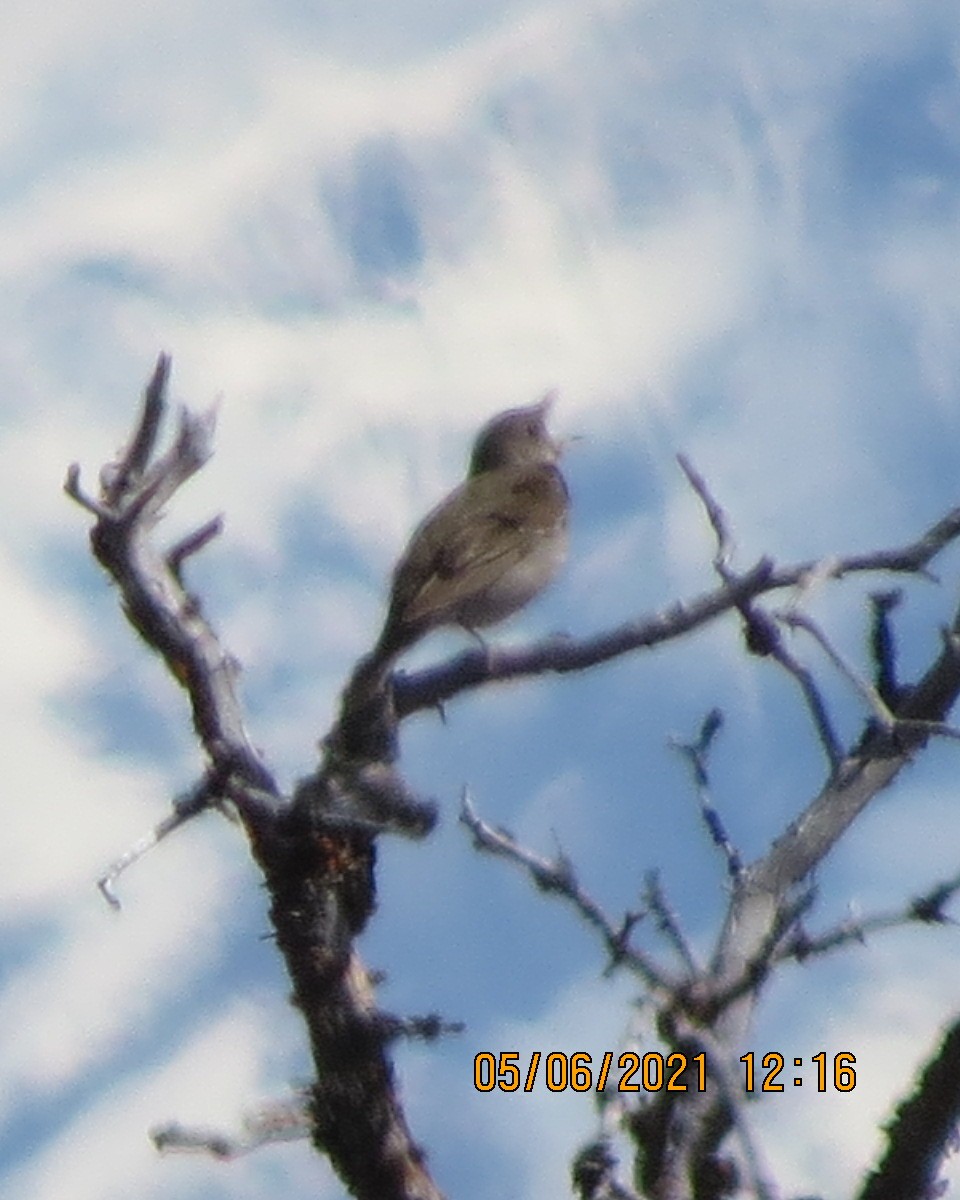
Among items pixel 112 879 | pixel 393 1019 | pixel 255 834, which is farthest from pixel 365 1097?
pixel 112 879

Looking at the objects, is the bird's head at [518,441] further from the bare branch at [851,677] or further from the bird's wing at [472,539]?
the bare branch at [851,677]

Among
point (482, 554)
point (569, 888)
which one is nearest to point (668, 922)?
point (569, 888)

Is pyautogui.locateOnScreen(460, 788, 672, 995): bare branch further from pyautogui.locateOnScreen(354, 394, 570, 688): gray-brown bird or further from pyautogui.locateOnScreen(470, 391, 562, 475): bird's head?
pyautogui.locateOnScreen(470, 391, 562, 475): bird's head

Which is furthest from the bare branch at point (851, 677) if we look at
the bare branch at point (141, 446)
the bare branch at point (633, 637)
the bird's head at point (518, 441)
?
the bird's head at point (518, 441)

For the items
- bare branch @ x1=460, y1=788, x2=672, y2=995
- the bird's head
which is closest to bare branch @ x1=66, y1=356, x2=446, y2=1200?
bare branch @ x1=460, y1=788, x2=672, y2=995

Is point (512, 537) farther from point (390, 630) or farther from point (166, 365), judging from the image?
point (166, 365)

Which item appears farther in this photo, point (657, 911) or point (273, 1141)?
point (273, 1141)

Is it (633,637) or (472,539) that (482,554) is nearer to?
(472,539)

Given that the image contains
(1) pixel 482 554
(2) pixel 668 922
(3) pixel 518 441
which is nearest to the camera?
(2) pixel 668 922
